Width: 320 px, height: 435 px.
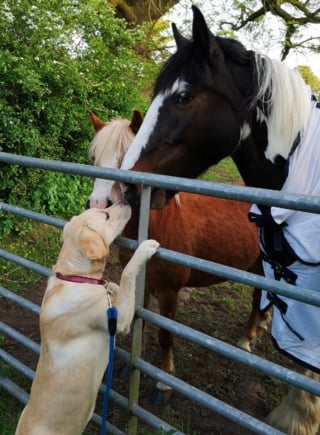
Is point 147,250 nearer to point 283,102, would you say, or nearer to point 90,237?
point 90,237

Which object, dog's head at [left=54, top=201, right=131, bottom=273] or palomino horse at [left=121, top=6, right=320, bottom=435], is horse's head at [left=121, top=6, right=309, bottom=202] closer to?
palomino horse at [left=121, top=6, right=320, bottom=435]

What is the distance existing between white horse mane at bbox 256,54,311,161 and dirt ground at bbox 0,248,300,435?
6.02 feet

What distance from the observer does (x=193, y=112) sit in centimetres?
201

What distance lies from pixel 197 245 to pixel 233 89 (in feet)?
5.37

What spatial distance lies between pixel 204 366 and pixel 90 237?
7.12 ft

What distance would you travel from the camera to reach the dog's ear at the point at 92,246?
178 centimetres

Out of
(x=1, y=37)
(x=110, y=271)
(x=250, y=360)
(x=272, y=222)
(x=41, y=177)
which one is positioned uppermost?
(x=1, y=37)

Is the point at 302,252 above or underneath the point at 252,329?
above

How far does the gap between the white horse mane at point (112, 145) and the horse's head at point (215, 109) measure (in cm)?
108

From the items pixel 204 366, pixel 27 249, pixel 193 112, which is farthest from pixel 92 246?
Answer: pixel 27 249

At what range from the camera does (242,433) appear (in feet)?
9.06

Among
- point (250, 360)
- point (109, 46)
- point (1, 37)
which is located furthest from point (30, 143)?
point (250, 360)

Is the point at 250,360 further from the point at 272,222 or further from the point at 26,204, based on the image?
the point at 26,204

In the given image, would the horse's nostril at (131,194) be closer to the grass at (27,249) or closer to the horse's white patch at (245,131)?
the horse's white patch at (245,131)
